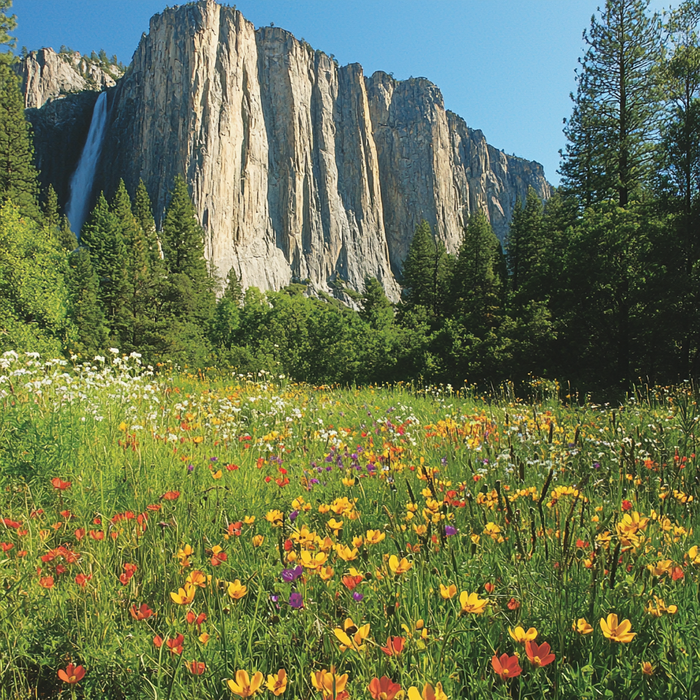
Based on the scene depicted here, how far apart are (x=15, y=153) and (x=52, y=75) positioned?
73445mm

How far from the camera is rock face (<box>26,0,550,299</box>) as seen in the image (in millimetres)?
63531

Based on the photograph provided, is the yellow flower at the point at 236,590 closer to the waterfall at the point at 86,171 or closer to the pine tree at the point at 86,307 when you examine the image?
the pine tree at the point at 86,307

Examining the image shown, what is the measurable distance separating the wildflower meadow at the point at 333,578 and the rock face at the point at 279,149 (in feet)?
202

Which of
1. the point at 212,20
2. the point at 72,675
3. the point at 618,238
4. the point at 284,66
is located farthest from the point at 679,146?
the point at 284,66

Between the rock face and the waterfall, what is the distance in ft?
7.68

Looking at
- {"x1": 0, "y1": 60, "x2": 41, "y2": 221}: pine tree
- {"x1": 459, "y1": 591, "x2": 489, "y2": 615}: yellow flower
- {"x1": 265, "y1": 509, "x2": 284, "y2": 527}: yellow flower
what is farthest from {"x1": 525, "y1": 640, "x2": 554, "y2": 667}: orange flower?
{"x1": 0, "y1": 60, "x2": 41, "y2": 221}: pine tree

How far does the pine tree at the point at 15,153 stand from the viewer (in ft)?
98.0

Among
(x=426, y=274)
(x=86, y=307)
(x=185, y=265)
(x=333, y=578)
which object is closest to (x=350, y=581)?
(x=333, y=578)

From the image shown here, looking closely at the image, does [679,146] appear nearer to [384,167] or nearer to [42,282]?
[42,282]

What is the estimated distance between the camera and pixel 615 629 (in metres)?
1.06

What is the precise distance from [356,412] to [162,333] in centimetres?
→ 2084

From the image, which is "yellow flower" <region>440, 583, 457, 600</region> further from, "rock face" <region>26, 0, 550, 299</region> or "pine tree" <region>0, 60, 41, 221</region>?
"rock face" <region>26, 0, 550, 299</region>

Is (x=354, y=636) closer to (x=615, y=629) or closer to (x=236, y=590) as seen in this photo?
(x=236, y=590)

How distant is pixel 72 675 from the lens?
101 centimetres
